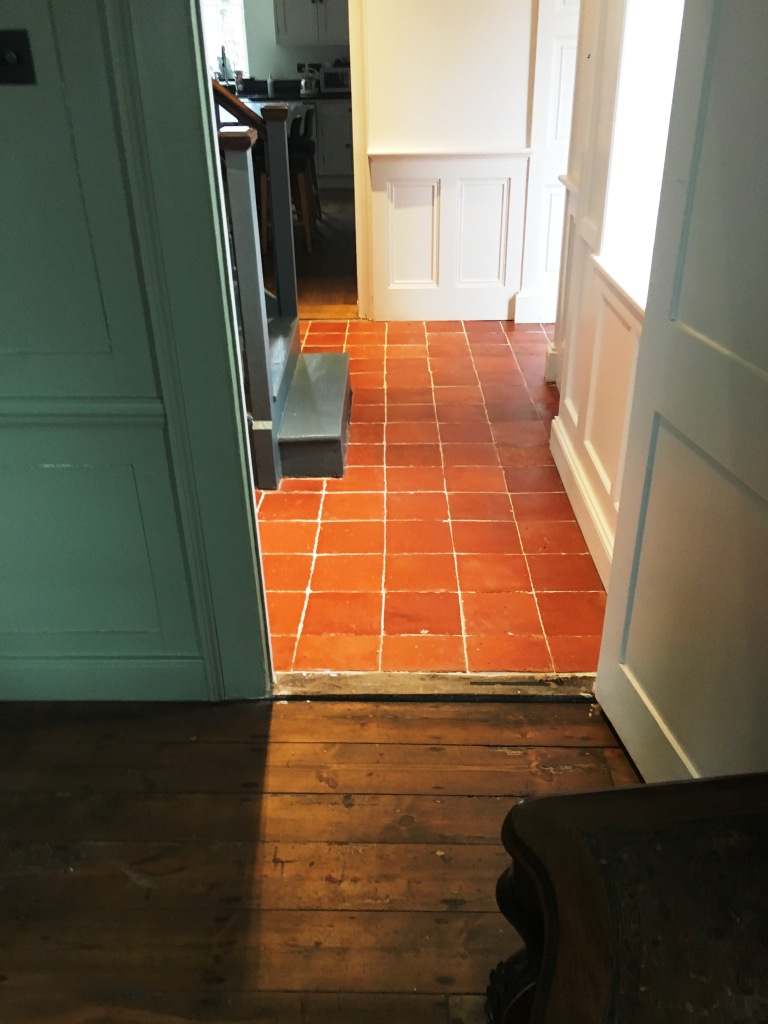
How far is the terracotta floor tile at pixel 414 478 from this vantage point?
323 cm

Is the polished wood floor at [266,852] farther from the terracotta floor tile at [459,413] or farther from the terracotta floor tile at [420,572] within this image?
the terracotta floor tile at [459,413]

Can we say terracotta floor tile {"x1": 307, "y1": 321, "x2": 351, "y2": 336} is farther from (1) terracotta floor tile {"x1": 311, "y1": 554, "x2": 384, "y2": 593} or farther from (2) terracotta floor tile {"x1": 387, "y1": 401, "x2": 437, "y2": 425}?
Result: (1) terracotta floor tile {"x1": 311, "y1": 554, "x2": 384, "y2": 593}

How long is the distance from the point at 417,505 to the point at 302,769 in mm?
1368

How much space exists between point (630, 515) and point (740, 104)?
0.86m

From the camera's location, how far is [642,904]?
965 mm

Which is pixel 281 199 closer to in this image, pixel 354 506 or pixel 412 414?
pixel 412 414

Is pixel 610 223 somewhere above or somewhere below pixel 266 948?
above

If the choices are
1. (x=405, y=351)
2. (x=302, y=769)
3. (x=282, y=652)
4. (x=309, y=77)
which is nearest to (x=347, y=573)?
(x=282, y=652)

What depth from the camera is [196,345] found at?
1.70 meters

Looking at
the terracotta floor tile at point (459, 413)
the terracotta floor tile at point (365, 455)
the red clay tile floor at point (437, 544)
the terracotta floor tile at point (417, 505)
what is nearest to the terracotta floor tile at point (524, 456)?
the red clay tile floor at point (437, 544)

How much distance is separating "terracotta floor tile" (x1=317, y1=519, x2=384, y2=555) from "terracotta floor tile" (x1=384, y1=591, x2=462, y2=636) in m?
0.30

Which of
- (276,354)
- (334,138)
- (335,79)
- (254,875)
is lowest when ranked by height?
(254,875)

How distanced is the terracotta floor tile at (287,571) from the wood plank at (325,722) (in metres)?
0.57

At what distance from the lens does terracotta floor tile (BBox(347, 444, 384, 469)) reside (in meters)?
3.42
